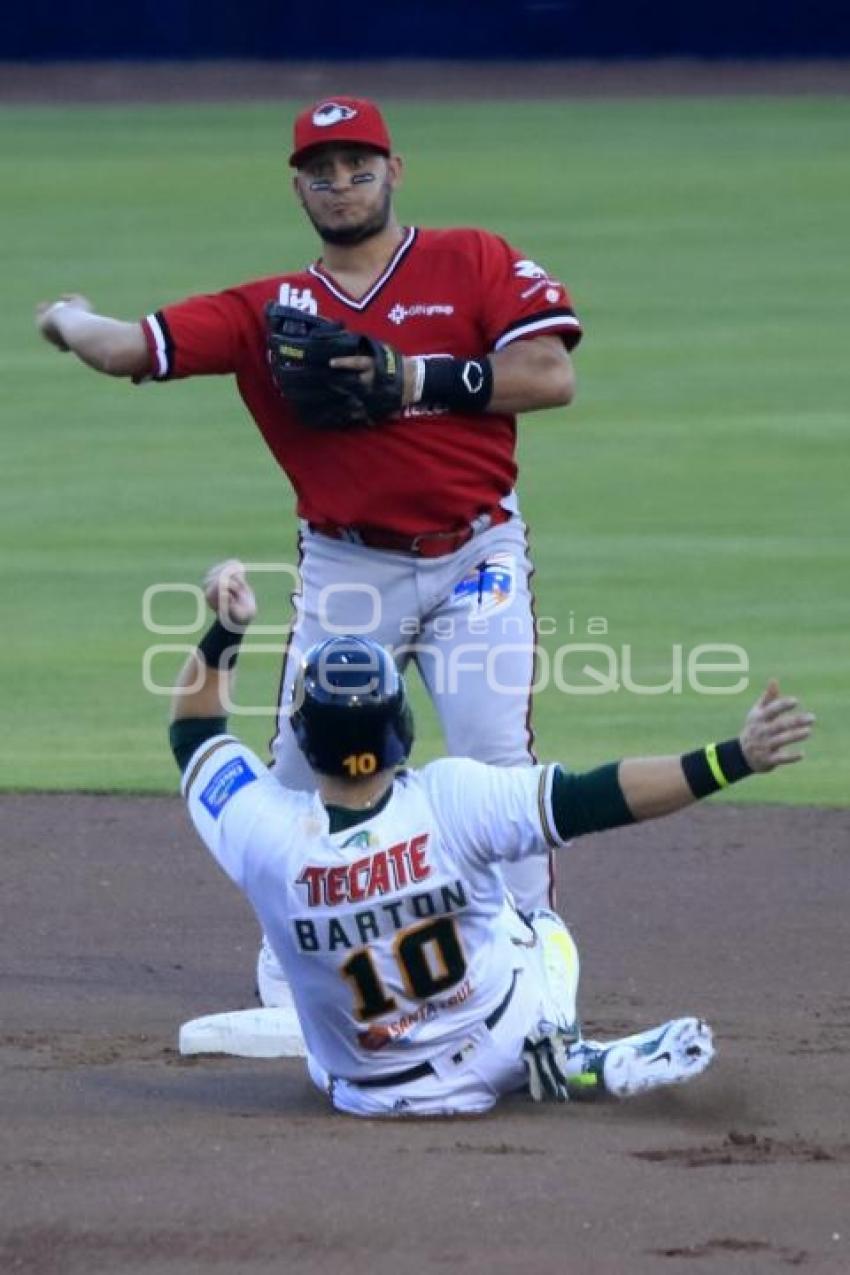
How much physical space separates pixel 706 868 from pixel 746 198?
1578cm

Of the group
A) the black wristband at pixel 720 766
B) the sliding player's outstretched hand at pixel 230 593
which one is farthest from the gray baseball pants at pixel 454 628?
the black wristband at pixel 720 766

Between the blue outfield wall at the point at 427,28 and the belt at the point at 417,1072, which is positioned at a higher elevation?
the blue outfield wall at the point at 427,28

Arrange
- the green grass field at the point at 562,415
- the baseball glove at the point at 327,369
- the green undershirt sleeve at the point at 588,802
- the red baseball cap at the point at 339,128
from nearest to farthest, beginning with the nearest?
the green undershirt sleeve at the point at 588,802 < the baseball glove at the point at 327,369 < the red baseball cap at the point at 339,128 < the green grass field at the point at 562,415

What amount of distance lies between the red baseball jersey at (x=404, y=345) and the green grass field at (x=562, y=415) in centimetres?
254

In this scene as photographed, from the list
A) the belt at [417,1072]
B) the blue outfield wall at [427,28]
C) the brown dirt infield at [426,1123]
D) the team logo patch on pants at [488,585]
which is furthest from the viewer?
the blue outfield wall at [427,28]

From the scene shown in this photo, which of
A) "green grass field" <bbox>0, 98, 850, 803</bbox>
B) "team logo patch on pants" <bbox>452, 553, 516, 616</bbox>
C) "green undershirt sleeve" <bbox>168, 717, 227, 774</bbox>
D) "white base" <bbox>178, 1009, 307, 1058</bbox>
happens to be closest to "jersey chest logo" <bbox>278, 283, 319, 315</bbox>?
"team logo patch on pants" <bbox>452, 553, 516, 616</bbox>

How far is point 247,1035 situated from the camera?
5.14 meters

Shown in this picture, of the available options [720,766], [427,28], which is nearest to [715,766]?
[720,766]

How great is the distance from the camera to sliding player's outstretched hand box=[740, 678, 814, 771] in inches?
156

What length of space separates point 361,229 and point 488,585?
781 millimetres

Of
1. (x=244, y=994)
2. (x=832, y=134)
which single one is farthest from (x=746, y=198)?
(x=244, y=994)

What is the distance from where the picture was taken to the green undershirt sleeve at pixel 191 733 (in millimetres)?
4582

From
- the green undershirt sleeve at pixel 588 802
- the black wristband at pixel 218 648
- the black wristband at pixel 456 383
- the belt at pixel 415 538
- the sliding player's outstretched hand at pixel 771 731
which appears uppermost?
the black wristband at pixel 456 383

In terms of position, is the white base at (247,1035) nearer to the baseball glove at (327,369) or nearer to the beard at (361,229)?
the baseball glove at (327,369)
